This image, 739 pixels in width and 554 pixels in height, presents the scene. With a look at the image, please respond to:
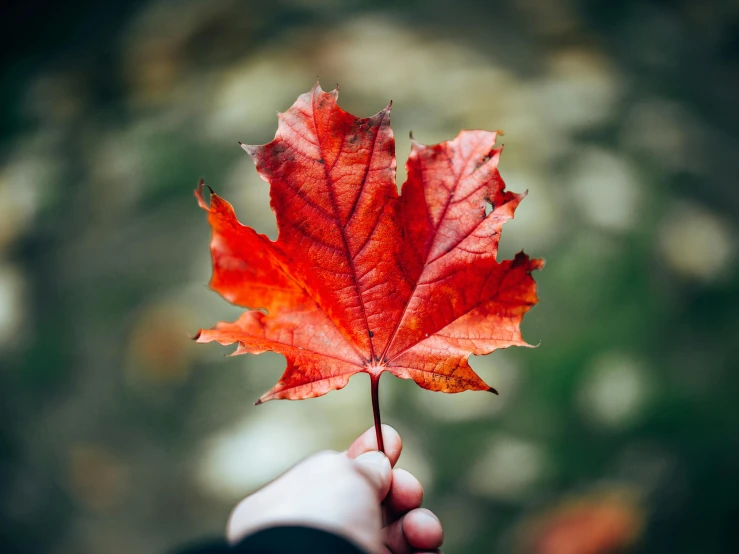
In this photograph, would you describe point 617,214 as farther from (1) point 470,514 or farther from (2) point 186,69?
(2) point 186,69

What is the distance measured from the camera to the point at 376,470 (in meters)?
1.11

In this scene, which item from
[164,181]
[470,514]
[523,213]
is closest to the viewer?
[470,514]

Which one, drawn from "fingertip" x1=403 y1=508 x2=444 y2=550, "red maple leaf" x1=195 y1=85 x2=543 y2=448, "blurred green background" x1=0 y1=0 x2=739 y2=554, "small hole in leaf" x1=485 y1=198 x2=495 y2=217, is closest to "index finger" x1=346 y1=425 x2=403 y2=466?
Result: "fingertip" x1=403 y1=508 x2=444 y2=550

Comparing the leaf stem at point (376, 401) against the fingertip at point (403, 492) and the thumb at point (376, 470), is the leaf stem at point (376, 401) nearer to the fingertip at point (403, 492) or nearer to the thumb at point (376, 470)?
the thumb at point (376, 470)

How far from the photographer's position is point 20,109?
315cm

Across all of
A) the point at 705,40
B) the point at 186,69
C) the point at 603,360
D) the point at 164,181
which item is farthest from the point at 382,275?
the point at 705,40

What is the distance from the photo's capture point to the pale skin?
3.10 feet

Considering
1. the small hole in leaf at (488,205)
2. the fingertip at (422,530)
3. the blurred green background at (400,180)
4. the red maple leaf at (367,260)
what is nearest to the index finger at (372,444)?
the fingertip at (422,530)

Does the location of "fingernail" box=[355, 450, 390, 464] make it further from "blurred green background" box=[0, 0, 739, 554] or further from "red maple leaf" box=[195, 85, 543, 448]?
"blurred green background" box=[0, 0, 739, 554]

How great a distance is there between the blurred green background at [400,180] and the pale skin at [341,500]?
0.90 m

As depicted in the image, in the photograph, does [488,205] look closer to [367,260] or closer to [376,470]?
[367,260]

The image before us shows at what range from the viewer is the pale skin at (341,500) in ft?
3.10

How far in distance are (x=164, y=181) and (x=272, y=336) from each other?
2.08m

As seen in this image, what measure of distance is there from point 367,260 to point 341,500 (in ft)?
1.43
